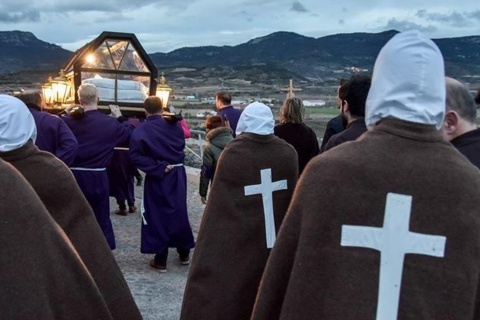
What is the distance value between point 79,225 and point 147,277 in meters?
3.23

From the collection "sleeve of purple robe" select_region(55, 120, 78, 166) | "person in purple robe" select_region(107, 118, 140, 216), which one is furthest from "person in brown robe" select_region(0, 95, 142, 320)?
Result: "person in purple robe" select_region(107, 118, 140, 216)

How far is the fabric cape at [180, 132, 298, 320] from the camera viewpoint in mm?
4160

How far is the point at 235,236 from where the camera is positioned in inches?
164

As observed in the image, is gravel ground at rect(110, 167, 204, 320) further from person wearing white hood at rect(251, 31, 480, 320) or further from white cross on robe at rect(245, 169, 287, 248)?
person wearing white hood at rect(251, 31, 480, 320)

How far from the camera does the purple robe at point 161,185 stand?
6.56 m

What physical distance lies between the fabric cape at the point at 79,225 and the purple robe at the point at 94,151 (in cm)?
307

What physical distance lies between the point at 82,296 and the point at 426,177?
155 centimetres

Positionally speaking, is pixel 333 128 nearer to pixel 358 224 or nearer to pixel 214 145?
pixel 214 145

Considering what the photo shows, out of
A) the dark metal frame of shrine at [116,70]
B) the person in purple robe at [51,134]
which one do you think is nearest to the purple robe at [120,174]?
the dark metal frame of shrine at [116,70]

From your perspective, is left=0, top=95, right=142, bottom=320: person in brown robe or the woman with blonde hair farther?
the woman with blonde hair

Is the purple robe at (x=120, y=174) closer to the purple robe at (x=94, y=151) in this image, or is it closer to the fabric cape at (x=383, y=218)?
the purple robe at (x=94, y=151)

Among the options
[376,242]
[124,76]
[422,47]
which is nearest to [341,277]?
[376,242]

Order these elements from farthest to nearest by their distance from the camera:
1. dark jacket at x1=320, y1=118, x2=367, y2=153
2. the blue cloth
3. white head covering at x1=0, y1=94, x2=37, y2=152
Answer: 1. the blue cloth
2. dark jacket at x1=320, y1=118, x2=367, y2=153
3. white head covering at x1=0, y1=94, x2=37, y2=152

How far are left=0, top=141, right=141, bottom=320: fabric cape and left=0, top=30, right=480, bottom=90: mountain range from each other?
137 ft
